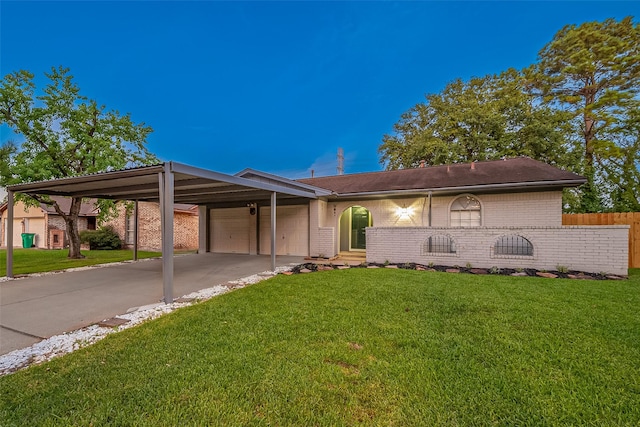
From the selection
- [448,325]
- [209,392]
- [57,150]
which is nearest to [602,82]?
[448,325]

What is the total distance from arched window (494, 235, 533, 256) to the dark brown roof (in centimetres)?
180

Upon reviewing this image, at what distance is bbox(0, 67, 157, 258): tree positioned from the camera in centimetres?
1031

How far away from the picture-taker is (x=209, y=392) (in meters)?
2.40

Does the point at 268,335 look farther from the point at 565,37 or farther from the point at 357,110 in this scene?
the point at 357,110

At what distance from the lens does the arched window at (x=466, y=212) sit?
1028cm

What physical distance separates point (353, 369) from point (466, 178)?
32.4 feet

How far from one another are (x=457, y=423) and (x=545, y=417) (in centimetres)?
72

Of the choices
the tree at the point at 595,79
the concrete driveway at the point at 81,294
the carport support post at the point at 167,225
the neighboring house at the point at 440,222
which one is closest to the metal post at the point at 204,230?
the neighboring house at the point at 440,222

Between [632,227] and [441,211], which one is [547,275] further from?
[632,227]

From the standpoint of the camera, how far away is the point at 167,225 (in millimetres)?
5203

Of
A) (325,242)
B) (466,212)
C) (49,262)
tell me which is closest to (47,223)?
(49,262)

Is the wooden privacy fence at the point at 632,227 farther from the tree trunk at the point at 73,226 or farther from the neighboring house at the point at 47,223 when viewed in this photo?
the neighboring house at the point at 47,223

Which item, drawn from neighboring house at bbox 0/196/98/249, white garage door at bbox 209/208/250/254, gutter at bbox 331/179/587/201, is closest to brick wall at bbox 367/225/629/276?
gutter at bbox 331/179/587/201

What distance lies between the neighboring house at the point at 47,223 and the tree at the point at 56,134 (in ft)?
31.2
